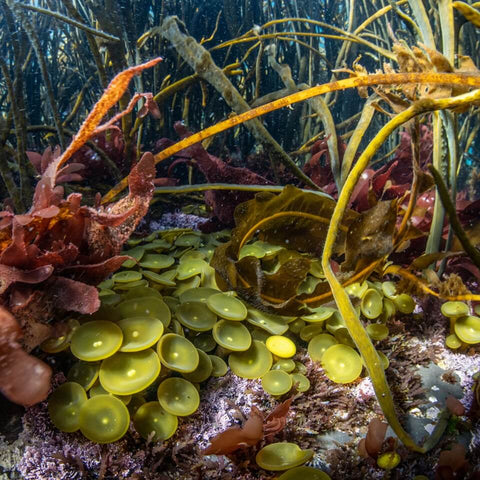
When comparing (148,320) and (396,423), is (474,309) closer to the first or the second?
(396,423)

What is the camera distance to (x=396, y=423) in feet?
3.35

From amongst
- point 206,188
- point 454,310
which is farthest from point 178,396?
point 454,310

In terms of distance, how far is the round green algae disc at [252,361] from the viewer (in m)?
1.34

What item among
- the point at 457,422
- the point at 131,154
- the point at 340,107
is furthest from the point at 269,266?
the point at 340,107

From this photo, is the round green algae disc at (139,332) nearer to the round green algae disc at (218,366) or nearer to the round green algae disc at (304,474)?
the round green algae disc at (218,366)

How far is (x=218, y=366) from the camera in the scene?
1339 millimetres

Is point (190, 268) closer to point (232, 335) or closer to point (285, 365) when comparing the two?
point (232, 335)

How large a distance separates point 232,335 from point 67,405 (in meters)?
0.62

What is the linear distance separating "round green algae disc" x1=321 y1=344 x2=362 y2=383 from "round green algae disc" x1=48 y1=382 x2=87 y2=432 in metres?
0.95

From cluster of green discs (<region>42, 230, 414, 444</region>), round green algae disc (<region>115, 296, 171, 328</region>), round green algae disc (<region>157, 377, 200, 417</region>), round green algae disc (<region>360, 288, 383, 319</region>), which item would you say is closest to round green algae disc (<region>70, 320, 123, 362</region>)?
cluster of green discs (<region>42, 230, 414, 444</region>)

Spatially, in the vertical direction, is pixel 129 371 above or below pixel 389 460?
above

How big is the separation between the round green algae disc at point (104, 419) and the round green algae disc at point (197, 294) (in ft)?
1.62

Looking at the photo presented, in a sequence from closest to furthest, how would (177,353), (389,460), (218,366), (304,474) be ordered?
1. (304,474)
2. (389,460)
3. (177,353)
4. (218,366)

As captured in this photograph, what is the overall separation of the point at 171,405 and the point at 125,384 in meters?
0.17
